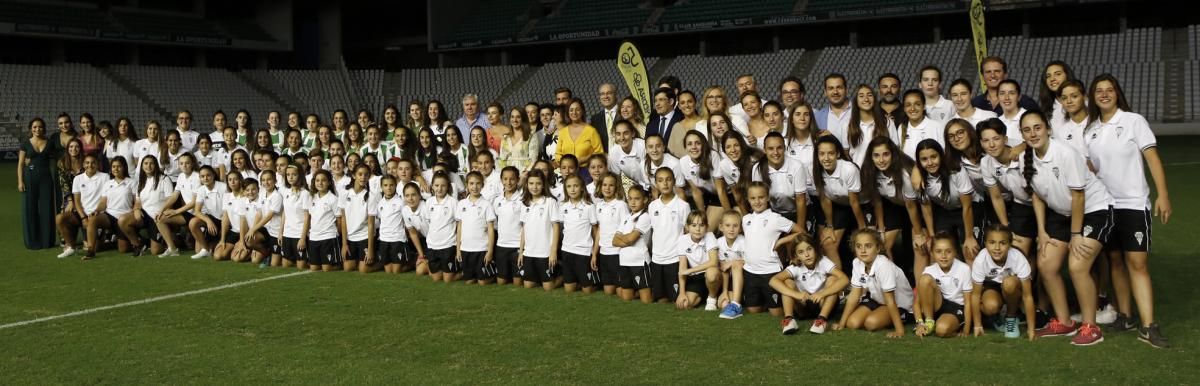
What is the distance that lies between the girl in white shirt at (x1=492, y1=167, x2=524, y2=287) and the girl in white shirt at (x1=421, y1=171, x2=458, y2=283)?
1.77 feet

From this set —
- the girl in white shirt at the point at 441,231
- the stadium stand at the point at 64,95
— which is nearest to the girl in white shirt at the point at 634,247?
the girl in white shirt at the point at 441,231

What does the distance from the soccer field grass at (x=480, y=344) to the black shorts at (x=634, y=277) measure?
19cm

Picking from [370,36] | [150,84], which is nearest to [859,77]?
[370,36]

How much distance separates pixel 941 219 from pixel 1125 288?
1166mm

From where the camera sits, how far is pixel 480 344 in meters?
6.07

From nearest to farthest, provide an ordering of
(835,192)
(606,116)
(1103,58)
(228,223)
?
(835,192), (606,116), (228,223), (1103,58)

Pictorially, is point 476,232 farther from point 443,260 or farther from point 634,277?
point 634,277

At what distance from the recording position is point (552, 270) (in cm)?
824

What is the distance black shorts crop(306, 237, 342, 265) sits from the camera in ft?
32.0

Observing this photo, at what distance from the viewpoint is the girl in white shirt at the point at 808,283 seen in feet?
21.2

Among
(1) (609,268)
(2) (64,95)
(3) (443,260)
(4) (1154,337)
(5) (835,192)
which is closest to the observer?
(4) (1154,337)

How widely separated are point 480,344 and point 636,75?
4.27 m

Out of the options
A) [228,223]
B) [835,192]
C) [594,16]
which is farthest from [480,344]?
[594,16]

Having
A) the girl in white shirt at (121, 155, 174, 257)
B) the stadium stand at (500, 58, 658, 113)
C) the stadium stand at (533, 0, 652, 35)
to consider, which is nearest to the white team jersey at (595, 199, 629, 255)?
the girl in white shirt at (121, 155, 174, 257)
